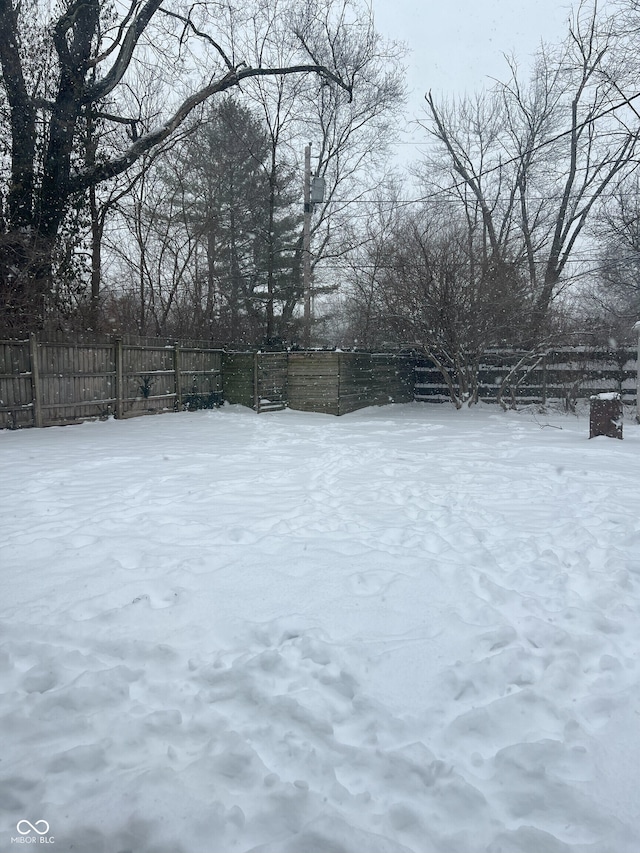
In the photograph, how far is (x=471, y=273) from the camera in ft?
42.9

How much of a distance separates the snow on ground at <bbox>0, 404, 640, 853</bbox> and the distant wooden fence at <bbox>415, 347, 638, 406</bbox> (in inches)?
374

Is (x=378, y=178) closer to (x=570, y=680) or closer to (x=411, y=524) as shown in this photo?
(x=411, y=524)

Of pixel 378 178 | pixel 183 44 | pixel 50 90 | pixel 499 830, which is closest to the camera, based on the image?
pixel 499 830

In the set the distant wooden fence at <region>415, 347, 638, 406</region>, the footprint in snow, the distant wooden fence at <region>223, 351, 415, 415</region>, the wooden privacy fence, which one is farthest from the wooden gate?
the footprint in snow

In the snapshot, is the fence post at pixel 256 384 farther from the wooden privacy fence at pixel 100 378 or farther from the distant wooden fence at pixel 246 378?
the wooden privacy fence at pixel 100 378

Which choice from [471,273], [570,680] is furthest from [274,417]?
[570,680]

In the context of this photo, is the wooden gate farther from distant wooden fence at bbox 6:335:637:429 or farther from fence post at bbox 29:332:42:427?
fence post at bbox 29:332:42:427

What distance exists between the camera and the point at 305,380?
13.6 m

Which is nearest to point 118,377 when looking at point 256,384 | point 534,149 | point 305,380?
point 256,384

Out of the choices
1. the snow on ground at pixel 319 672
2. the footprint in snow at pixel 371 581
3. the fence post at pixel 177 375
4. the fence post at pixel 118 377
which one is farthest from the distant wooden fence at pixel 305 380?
the footprint in snow at pixel 371 581

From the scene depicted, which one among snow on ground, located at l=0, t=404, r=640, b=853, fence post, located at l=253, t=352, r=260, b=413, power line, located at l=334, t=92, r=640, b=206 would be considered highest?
power line, located at l=334, t=92, r=640, b=206

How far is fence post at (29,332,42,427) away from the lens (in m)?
9.20

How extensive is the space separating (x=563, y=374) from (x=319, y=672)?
13427 millimetres

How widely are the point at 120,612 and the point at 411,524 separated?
2.24 m
